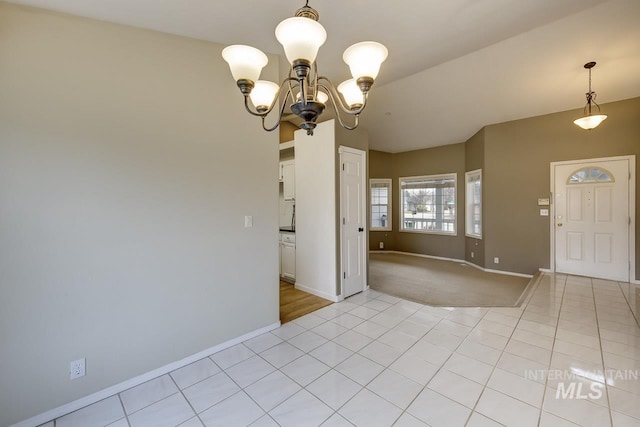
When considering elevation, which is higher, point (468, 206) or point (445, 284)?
point (468, 206)

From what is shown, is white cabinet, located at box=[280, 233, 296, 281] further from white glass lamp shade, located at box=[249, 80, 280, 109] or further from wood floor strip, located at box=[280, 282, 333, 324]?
white glass lamp shade, located at box=[249, 80, 280, 109]

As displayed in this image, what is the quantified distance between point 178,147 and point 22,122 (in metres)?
0.86

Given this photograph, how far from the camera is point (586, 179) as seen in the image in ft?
14.0

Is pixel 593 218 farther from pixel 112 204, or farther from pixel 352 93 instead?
pixel 112 204

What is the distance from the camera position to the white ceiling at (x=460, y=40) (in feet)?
6.37

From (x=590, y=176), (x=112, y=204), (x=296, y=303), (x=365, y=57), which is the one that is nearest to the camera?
(x=365, y=57)

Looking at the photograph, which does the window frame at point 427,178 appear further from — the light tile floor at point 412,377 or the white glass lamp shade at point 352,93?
the white glass lamp shade at point 352,93

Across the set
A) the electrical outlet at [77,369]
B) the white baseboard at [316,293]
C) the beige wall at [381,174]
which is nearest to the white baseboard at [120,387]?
the electrical outlet at [77,369]

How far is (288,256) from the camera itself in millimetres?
4379

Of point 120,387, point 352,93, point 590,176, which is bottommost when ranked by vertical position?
point 120,387

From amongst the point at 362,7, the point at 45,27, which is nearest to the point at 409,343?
the point at 362,7

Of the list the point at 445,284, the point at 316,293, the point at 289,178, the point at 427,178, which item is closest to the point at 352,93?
the point at 316,293

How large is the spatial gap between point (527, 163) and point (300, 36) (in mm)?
5210

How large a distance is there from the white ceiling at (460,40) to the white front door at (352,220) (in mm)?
1106
